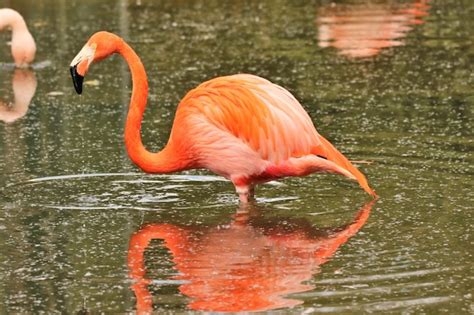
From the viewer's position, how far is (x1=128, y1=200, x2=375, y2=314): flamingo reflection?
4684 mm

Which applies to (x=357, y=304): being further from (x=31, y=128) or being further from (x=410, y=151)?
(x=31, y=128)

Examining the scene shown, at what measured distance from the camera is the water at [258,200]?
189 inches

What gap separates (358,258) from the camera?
17.0ft

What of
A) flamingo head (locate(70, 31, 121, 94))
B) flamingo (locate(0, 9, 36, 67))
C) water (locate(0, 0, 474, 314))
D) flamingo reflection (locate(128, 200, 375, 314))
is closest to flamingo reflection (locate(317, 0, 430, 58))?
water (locate(0, 0, 474, 314))

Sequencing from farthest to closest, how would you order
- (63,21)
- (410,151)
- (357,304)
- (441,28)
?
(63,21) → (441,28) → (410,151) → (357,304)

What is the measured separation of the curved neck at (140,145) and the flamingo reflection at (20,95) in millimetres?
2445

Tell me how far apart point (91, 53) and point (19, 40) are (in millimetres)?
4403

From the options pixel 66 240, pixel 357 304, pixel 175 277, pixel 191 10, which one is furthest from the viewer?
pixel 191 10

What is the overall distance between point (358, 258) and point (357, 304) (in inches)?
26.7

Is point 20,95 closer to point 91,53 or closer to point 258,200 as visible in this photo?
point 91,53

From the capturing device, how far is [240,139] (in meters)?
6.13

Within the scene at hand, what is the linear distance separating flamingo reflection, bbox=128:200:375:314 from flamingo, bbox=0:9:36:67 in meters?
4.94

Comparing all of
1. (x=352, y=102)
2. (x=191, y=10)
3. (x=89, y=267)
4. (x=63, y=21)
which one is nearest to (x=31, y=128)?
(x=352, y=102)

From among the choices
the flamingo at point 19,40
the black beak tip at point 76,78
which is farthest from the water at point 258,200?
the black beak tip at point 76,78
